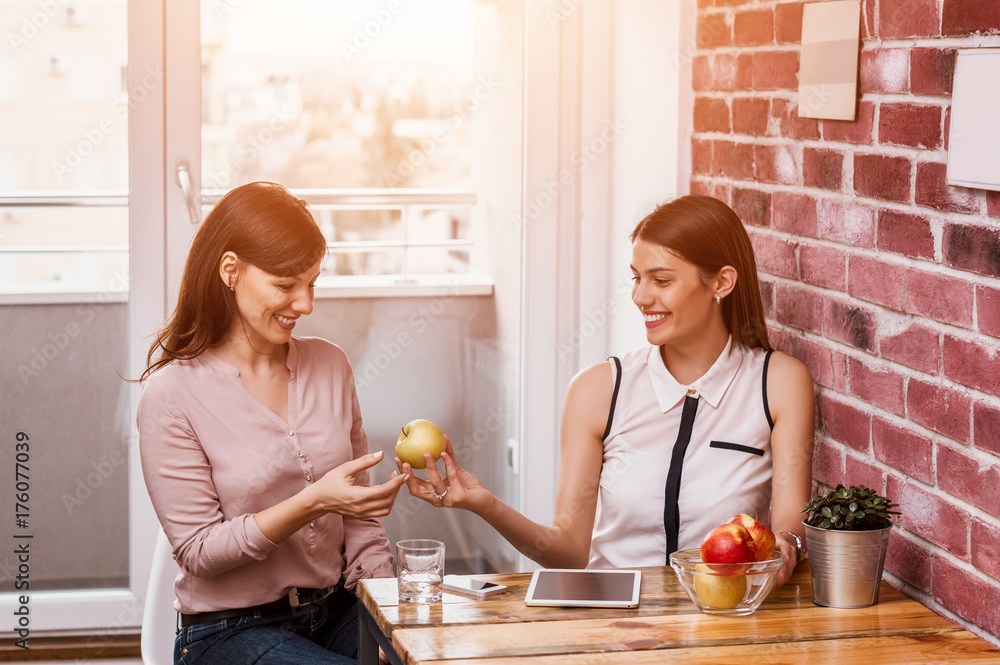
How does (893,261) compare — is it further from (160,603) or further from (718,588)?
(160,603)

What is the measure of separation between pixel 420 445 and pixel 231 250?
485 mm

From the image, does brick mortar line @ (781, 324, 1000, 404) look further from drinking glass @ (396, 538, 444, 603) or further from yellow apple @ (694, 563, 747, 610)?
drinking glass @ (396, 538, 444, 603)

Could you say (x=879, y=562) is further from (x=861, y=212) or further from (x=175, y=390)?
(x=175, y=390)

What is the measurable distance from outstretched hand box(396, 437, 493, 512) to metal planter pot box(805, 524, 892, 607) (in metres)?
0.58

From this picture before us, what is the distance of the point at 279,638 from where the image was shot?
1.82 metres

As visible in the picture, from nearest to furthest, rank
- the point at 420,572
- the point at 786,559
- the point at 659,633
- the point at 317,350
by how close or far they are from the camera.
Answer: the point at 659,633 < the point at 420,572 < the point at 786,559 < the point at 317,350

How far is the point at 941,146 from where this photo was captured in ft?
5.11

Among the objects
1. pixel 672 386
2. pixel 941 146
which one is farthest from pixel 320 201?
pixel 941 146

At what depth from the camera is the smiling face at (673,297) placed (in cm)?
195

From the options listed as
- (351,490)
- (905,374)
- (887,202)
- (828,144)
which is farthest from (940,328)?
(351,490)

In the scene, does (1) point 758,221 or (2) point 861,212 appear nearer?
(2) point 861,212

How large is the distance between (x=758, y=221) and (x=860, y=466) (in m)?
0.58

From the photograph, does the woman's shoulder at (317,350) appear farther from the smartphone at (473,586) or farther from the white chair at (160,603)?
the smartphone at (473,586)

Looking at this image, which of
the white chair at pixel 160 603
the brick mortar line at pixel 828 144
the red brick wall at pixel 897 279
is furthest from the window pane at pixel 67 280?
the red brick wall at pixel 897 279
